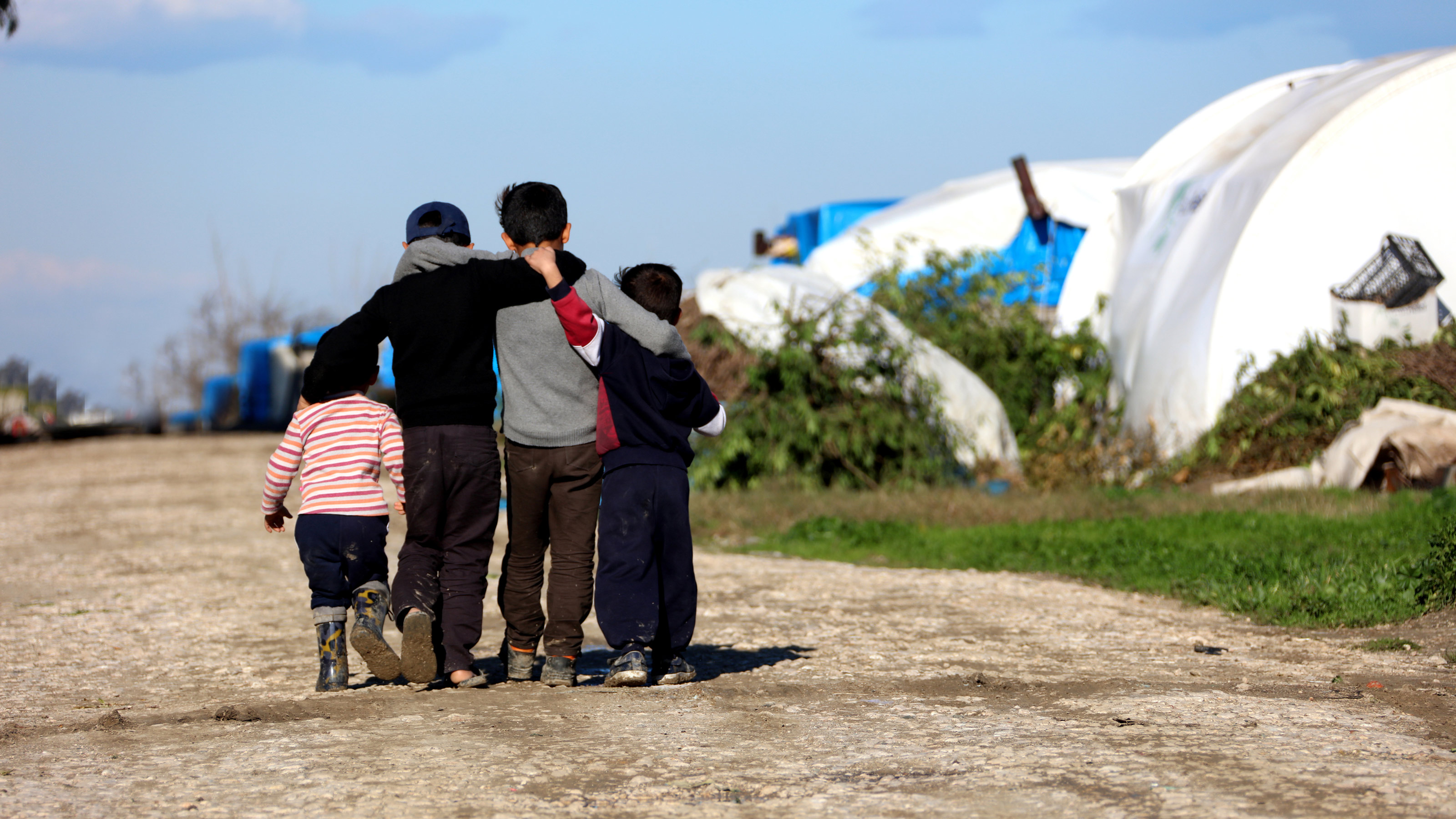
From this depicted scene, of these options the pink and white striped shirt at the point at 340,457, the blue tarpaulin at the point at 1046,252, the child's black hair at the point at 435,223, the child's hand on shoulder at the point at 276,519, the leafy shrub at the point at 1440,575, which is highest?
the blue tarpaulin at the point at 1046,252

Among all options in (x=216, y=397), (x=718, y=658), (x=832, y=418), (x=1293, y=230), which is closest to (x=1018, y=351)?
(x=1293, y=230)

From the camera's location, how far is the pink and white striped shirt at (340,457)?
4734mm

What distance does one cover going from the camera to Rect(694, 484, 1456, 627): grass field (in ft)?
21.2

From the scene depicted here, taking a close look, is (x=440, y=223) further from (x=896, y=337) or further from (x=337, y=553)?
(x=896, y=337)

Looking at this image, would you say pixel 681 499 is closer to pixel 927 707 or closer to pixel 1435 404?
pixel 927 707

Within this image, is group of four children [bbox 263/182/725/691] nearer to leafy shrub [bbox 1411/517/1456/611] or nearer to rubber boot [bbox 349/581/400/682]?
rubber boot [bbox 349/581/400/682]

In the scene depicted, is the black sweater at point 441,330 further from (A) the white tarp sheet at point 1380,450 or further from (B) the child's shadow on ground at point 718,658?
(A) the white tarp sheet at point 1380,450

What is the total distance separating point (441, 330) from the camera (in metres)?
4.66

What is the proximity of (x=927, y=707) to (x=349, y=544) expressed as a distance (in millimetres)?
2129

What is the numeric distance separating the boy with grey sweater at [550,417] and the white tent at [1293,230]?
30.1 feet

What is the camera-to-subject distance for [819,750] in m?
3.71

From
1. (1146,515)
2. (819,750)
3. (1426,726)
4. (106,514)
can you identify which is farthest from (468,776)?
(106,514)

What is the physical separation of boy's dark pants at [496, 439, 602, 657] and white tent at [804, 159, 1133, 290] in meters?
14.5

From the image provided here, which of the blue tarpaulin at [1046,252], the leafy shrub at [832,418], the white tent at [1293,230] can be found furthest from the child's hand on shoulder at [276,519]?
the blue tarpaulin at [1046,252]
